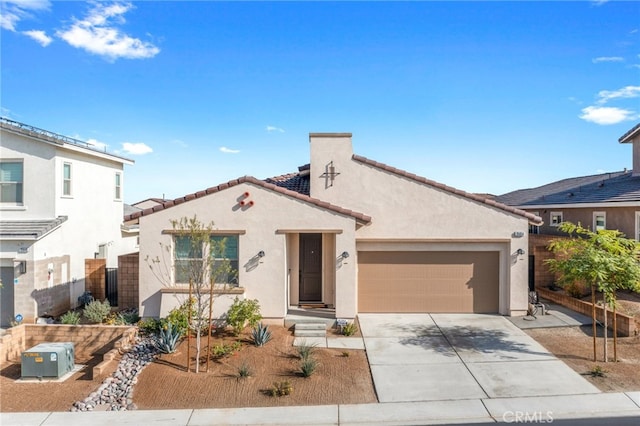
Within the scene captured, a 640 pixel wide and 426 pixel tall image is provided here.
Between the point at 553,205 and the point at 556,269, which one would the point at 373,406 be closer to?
the point at 556,269

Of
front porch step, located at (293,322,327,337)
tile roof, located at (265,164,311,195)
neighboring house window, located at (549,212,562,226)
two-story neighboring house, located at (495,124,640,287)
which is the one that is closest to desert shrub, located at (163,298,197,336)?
front porch step, located at (293,322,327,337)

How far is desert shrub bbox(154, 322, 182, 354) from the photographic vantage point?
10414 mm

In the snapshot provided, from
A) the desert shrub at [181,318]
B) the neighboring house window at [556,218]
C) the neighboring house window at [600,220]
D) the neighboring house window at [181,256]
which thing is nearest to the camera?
the desert shrub at [181,318]

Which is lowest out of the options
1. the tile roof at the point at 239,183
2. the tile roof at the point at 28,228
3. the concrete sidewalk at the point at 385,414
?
the concrete sidewalk at the point at 385,414

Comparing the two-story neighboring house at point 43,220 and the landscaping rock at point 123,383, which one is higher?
the two-story neighboring house at point 43,220

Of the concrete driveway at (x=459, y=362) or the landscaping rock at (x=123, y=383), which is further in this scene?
the concrete driveway at (x=459, y=362)

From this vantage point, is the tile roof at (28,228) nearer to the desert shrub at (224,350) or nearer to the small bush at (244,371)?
the desert shrub at (224,350)

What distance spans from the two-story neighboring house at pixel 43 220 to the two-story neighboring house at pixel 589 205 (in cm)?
1751

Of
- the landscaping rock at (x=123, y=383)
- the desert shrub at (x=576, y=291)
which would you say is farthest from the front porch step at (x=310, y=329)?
the desert shrub at (x=576, y=291)

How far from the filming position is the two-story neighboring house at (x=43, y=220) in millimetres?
13305

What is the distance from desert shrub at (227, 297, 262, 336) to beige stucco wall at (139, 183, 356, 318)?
50 centimetres

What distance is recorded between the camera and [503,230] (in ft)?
44.7

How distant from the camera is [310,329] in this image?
12.2m

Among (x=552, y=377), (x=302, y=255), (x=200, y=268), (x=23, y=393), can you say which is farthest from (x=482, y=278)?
(x=23, y=393)
